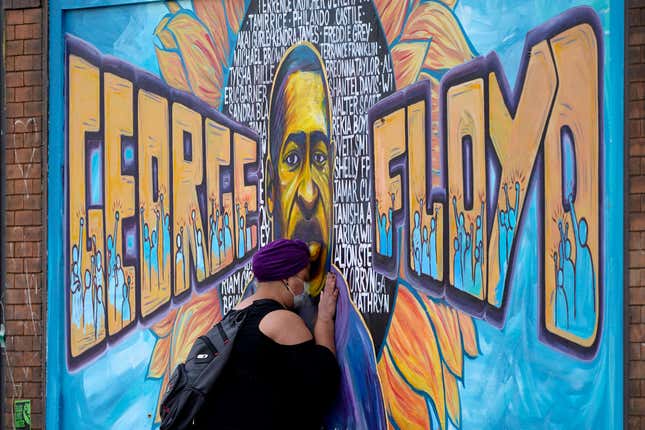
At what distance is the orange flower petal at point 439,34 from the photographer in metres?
6.01

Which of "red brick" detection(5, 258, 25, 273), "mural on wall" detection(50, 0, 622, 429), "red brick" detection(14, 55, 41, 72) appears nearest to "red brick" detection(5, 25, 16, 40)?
"red brick" detection(14, 55, 41, 72)

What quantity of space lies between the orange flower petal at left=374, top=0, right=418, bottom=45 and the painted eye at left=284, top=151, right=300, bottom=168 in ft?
2.90

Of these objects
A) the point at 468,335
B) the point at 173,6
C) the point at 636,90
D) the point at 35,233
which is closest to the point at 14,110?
the point at 35,233

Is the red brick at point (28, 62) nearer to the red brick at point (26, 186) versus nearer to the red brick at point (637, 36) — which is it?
the red brick at point (26, 186)

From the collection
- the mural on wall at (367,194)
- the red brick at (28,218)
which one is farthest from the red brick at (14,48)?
the red brick at (28,218)

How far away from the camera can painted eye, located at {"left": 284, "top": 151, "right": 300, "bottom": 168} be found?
6.53 metres

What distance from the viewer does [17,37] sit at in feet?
23.5

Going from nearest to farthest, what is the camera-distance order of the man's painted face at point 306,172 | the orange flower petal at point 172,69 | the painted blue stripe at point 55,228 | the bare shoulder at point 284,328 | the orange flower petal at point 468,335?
the bare shoulder at point 284,328 < the orange flower petal at point 468,335 < the man's painted face at point 306,172 < the orange flower petal at point 172,69 < the painted blue stripe at point 55,228

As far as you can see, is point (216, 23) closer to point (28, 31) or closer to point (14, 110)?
point (28, 31)

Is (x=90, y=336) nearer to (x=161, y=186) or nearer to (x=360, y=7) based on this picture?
(x=161, y=186)

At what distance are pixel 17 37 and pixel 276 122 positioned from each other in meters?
1.96

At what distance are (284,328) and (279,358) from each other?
17cm

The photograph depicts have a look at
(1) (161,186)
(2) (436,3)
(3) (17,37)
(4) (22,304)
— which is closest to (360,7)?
(2) (436,3)

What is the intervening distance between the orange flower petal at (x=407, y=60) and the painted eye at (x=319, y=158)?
0.62 meters
